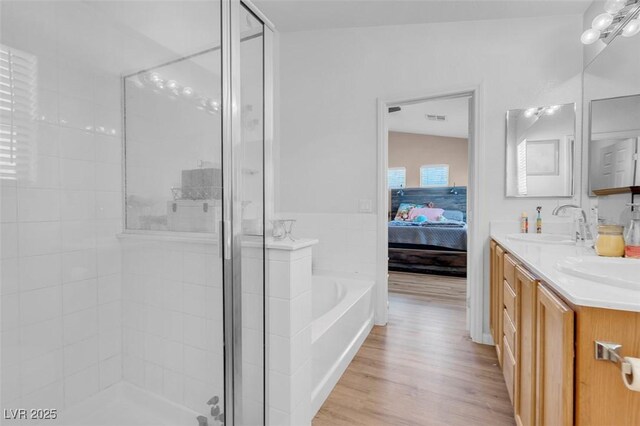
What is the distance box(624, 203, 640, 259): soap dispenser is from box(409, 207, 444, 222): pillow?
5.05m

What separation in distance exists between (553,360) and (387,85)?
244 centimetres

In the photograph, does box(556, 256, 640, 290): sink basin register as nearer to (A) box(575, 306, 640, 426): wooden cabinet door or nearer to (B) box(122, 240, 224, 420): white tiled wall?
(A) box(575, 306, 640, 426): wooden cabinet door

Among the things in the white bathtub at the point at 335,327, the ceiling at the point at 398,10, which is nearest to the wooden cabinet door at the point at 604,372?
the white bathtub at the point at 335,327

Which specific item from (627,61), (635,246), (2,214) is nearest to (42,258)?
(2,214)

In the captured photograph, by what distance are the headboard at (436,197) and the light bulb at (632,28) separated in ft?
17.2

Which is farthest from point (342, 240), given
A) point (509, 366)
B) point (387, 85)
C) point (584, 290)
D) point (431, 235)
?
point (431, 235)

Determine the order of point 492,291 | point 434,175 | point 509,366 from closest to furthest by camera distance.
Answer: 1. point 509,366
2. point 492,291
3. point 434,175

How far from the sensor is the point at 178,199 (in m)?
1.35

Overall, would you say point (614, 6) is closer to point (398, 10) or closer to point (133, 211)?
point (398, 10)

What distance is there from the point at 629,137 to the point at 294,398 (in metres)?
2.21

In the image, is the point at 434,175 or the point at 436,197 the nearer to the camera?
the point at 436,197

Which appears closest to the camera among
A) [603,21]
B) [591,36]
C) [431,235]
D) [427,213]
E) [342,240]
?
[603,21]

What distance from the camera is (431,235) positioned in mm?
4953

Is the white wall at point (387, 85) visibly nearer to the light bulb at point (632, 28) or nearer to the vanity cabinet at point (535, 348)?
the light bulb at point (632, 28)
